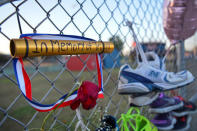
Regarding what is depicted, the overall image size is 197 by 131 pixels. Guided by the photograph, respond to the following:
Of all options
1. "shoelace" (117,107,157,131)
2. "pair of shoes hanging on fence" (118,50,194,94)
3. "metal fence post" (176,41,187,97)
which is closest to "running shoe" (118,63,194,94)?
"pair of shoes hanging on fence" (118,50,194,94)

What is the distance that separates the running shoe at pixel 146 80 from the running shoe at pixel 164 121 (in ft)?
1.04

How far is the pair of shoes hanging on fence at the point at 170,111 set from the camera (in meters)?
0.91

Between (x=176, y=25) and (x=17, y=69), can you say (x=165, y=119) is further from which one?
(x=17, y=69)

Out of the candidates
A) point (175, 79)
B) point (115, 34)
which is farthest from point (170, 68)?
point (115, 34)

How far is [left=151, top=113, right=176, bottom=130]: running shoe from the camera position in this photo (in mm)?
932

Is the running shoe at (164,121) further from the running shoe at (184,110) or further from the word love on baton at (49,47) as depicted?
the word love on baton at (49,47)

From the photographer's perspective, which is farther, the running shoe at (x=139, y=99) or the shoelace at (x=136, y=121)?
the running shoe at (x=139, y=99)

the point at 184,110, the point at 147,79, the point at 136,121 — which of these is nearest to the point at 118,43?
the point at 147,79

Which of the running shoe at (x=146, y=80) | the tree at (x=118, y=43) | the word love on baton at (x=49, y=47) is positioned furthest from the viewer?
the tree at (x=118, y=43)

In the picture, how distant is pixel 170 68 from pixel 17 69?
1.41m

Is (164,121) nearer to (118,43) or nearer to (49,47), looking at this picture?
(118,43)

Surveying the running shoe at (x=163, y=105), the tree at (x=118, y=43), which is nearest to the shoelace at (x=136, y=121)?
the running shoe at (x=163, y=105)

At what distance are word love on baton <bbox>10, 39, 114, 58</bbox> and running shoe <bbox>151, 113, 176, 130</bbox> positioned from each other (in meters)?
0.74

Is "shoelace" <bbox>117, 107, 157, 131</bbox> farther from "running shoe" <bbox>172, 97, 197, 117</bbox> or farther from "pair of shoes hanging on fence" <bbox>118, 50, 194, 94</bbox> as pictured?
"running shoe" <bbox>172, 97, 197, 117</bbox>
